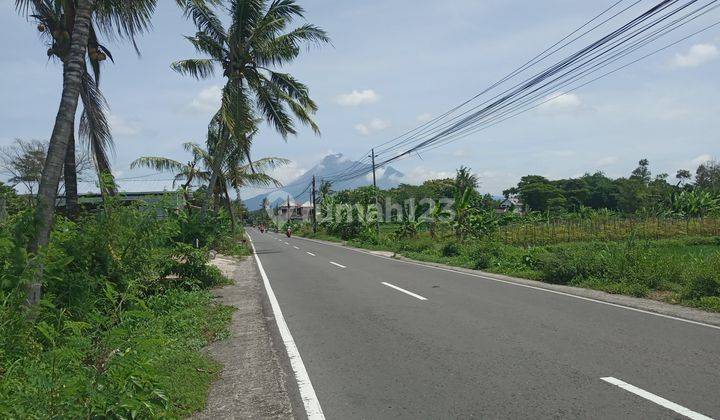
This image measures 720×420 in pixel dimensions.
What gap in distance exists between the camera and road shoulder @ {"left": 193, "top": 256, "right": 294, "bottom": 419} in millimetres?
4461

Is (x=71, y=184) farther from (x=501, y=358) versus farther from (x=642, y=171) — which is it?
(x=642, y=171)

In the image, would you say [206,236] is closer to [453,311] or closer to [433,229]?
[453,311]

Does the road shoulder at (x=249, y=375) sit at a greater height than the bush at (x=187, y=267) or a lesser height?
lesser

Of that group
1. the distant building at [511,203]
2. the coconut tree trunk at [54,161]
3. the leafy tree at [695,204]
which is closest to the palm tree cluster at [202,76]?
the coconut tree trunk at [54,161]

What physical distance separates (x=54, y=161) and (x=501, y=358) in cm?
614

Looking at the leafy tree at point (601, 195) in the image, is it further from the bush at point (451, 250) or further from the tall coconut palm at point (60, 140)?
the tall coconut palm at point (60, 140)

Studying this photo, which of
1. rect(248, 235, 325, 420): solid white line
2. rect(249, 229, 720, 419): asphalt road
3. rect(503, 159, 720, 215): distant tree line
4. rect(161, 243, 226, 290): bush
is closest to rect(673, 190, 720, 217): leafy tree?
rect(503, 159, 720, 215): distant tree line

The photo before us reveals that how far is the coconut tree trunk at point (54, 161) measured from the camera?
6160mm

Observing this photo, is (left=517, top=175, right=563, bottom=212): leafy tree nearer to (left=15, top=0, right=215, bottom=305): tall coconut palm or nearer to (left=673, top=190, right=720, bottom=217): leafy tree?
(left=673, top=190, right=720, bottom=217): leafy tree

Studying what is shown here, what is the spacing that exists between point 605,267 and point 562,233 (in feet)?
72.5

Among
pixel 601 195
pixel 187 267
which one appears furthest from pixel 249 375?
pixel 601 195

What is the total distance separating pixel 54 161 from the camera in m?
6.28

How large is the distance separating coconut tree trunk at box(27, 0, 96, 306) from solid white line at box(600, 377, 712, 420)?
6.59 metres

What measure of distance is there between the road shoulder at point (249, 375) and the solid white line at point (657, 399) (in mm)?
3211
